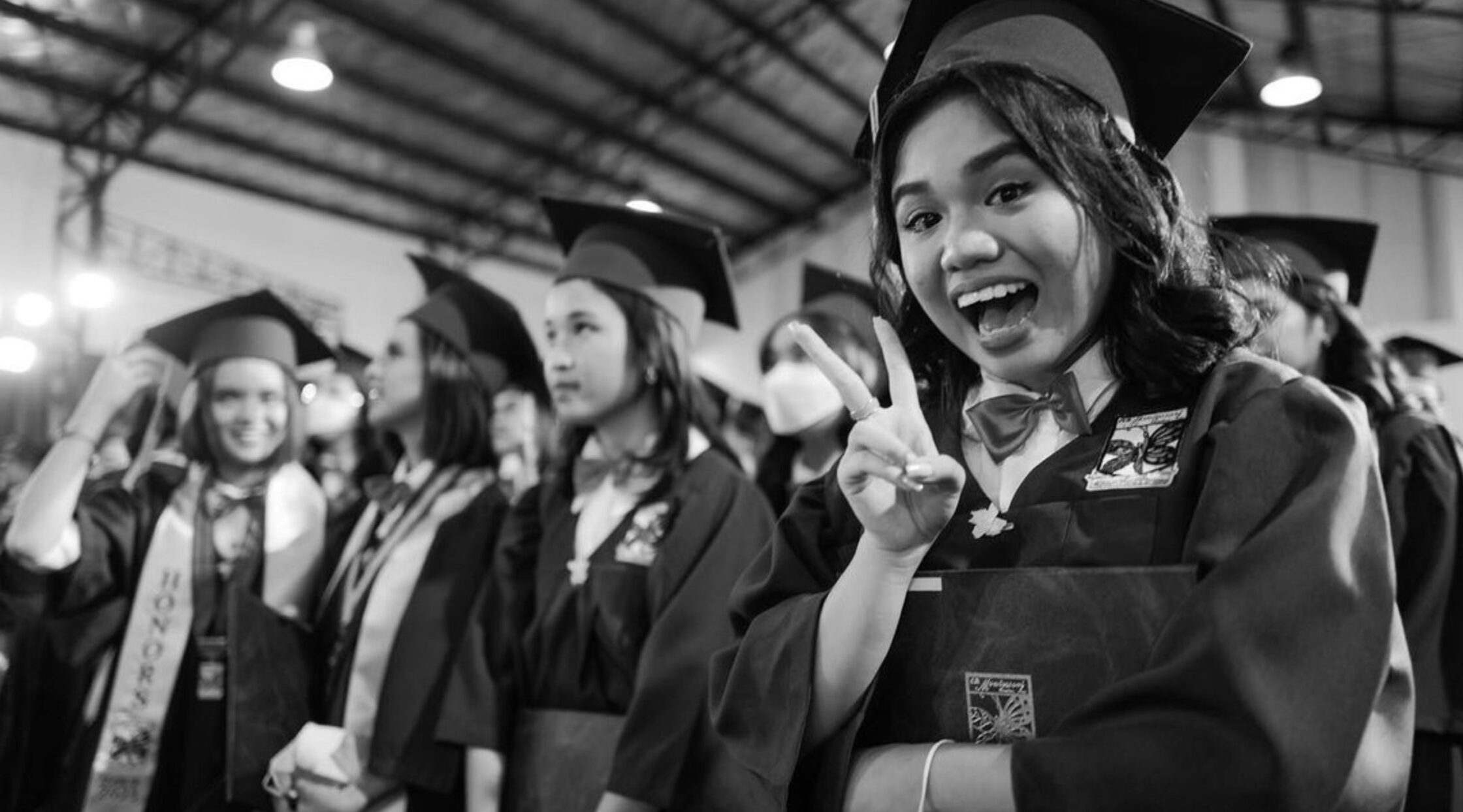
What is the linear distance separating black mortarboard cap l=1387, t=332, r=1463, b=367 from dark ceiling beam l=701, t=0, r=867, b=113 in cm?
836

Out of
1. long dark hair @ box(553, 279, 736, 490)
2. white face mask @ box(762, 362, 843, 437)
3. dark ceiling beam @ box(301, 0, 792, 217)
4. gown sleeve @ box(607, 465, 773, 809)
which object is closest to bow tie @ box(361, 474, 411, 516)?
long dark hair @ box(553, 279, 736, 490)

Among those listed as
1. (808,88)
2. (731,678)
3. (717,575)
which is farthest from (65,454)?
(808,88)

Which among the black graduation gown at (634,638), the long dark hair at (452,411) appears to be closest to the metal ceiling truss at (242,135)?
the long dark hair at (452,411)

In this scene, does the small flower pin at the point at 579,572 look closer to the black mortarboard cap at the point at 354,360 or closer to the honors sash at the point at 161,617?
the honors sash at the point at 161,617

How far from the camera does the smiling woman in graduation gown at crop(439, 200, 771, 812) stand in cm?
214

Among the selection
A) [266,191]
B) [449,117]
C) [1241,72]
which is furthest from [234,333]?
[1241,72]

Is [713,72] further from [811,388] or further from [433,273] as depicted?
[433,273]

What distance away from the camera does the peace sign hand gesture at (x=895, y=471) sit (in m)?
1.18

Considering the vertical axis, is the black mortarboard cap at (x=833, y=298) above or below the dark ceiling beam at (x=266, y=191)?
below

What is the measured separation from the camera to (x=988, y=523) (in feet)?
4.24

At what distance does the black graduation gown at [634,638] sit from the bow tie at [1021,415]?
3.19 feet

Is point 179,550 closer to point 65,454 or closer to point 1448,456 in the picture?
point 65,454

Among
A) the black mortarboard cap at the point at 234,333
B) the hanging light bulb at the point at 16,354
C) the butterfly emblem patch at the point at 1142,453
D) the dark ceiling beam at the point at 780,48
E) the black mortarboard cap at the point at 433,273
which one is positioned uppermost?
the dark ceiling beam at the point at 780,48

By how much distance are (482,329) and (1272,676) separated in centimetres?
250
